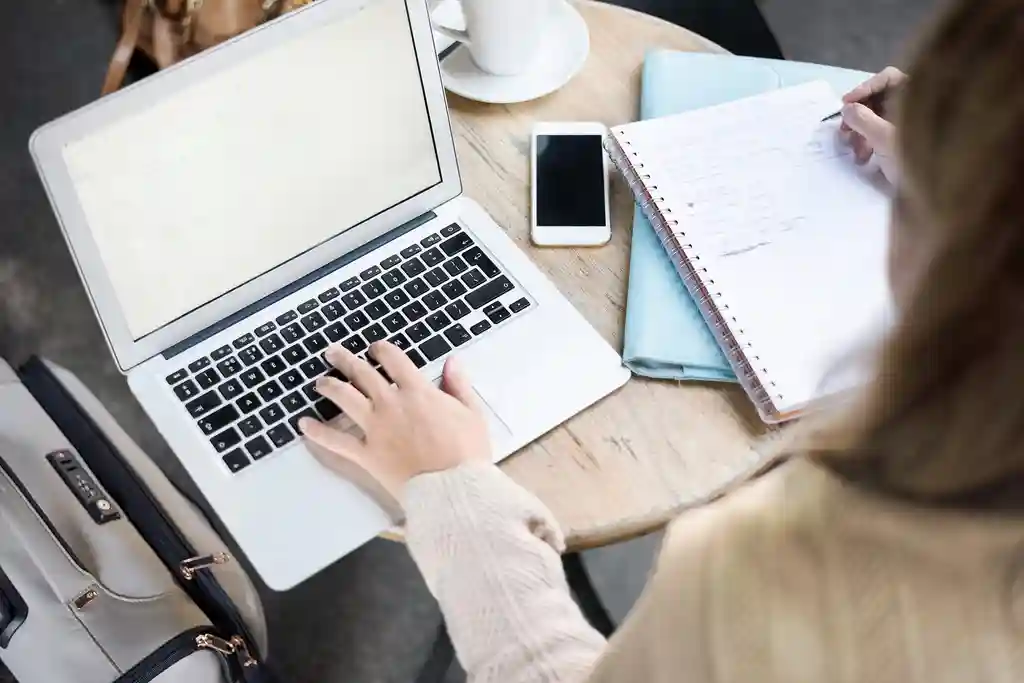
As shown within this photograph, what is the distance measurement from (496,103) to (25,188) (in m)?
1.10

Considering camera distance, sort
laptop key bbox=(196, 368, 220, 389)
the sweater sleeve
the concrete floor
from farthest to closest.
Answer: the concrete floor
laptop key bbox=(196, 368, 220, 389)
the sweater sleeve

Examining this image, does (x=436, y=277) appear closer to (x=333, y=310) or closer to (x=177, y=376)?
(x=333, y=310)

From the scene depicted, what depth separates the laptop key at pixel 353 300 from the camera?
773mm

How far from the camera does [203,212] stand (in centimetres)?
71

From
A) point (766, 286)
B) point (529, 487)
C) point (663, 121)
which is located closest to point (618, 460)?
point (529, 487)

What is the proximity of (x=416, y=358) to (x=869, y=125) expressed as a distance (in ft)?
1.39

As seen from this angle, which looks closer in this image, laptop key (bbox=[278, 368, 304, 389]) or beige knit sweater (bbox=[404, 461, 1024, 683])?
beige knit sweater (bbox=[404, 461, 1024, 683])

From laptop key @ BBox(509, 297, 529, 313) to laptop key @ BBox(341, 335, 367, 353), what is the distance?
0.12 metres

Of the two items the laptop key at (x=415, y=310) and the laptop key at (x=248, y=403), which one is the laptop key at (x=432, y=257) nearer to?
the laptop key at (x=415, y=310)

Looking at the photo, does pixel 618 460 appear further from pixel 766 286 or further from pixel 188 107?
pixel 188 107

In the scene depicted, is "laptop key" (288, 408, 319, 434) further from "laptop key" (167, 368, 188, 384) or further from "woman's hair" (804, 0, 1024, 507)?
"woman's hair" (804, 0, 1024, 507)

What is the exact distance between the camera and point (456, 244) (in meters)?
0.80

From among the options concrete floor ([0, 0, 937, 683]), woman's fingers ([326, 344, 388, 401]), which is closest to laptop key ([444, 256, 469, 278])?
woman's fingers ([326, 344, 388, 401])

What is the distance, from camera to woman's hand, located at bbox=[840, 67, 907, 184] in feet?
2.58
